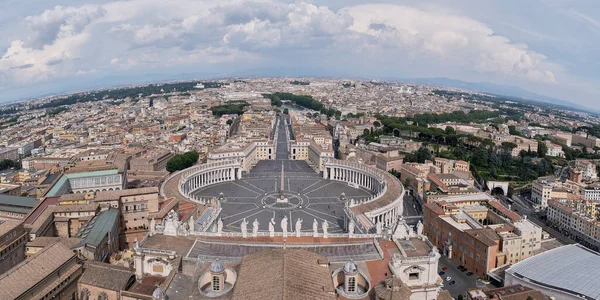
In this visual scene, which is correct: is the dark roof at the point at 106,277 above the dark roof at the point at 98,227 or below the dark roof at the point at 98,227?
below

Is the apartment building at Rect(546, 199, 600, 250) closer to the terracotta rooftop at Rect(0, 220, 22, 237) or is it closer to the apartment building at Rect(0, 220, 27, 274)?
the apartment building at Rect(0, 220, 27, 274)

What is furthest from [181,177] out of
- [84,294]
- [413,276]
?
[413,276]

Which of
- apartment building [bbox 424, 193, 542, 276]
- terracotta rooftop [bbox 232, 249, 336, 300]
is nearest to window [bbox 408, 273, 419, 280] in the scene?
terracotta rooftop [bbox 232, 249, 336, 300]

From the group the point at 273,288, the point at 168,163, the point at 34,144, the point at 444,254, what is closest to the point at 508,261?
the point at 444,254

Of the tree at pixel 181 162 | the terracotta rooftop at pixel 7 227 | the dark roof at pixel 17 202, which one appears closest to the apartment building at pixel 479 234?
the terracotta rooftop at pixel 7 227

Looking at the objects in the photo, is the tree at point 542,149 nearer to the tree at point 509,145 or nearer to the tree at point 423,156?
the tree at point 509,145
